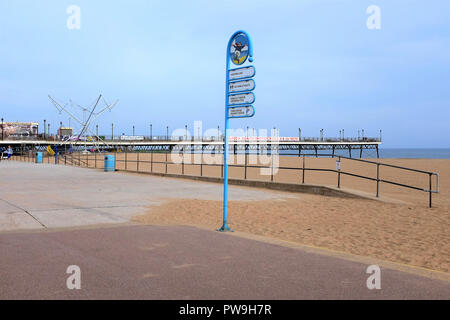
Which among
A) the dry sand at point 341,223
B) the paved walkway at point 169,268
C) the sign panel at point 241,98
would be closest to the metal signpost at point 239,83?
the sign panel at point 241,98

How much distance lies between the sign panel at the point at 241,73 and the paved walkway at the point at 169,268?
111 inches

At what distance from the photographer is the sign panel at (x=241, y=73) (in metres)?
7.60

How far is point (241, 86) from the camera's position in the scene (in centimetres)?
773

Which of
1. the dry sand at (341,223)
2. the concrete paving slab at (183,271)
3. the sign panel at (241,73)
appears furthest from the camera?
the sign panel at (241,73)

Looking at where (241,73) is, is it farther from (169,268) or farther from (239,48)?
(169,268)

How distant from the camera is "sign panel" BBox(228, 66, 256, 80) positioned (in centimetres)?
760

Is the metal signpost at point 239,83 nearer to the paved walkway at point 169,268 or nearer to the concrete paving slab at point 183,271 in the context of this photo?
the paved walkway at point 169,268

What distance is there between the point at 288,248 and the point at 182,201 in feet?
20.2

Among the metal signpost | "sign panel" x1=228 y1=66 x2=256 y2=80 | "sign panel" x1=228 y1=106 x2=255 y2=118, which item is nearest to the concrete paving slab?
the metal signpost

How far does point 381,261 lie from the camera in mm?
5699

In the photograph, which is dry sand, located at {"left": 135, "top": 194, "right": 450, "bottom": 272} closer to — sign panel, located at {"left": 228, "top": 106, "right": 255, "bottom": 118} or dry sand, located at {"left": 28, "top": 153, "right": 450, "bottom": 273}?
dry sand, located at {"left": 28, "top": 153, "right": 450, "bottom": 273}

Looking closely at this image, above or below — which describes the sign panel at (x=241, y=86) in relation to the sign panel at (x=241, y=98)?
above

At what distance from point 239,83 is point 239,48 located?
2.11 ft
